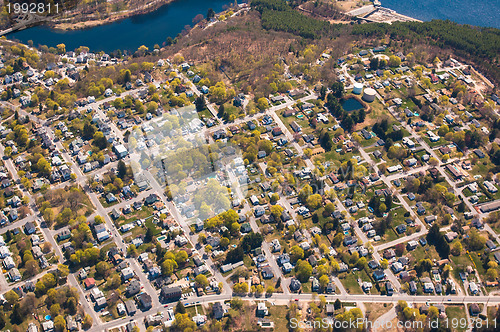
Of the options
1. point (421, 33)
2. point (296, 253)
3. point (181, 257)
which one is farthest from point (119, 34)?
point (296, 253)

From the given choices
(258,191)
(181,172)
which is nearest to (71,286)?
(181,172)

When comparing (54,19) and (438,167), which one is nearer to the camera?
(438,167)

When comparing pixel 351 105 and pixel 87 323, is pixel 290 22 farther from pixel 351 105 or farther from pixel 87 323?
pixel 87 323

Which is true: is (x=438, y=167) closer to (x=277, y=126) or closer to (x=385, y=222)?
(x=385, y=222)

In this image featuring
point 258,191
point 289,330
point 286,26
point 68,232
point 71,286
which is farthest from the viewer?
point 286,26

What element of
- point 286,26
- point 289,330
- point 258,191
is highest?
point 286,26

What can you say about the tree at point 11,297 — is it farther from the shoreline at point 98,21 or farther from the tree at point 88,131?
the shoreline at point 98,21
